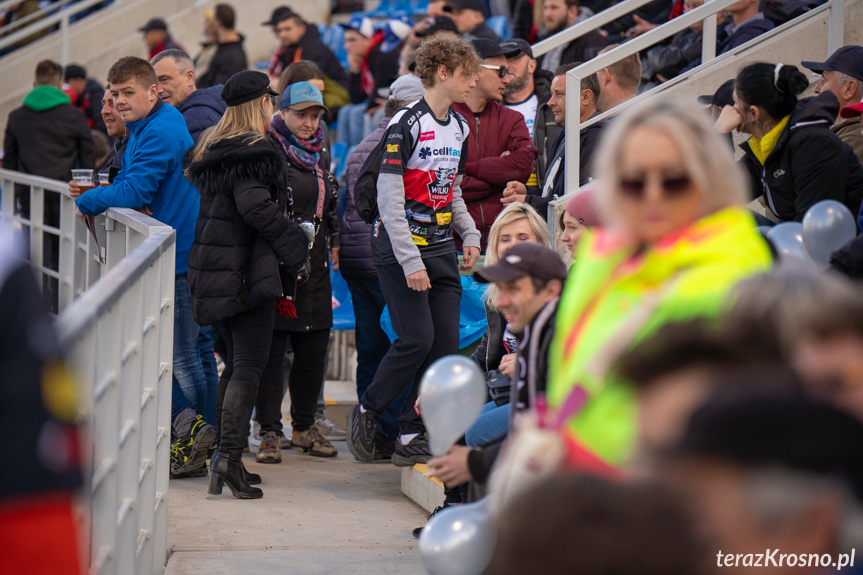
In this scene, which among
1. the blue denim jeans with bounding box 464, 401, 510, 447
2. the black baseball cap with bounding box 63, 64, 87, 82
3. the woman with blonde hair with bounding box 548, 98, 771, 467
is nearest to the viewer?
the woman with blonde hair with bounding box 548, 98, 771, 467

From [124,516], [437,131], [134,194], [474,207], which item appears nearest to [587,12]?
→ [474,207]

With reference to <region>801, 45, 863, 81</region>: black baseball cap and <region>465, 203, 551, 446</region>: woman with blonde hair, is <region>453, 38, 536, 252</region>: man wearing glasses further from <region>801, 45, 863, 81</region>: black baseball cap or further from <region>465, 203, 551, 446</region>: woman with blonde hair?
<region>801, 45, 863, 81</region>: black baseball cap

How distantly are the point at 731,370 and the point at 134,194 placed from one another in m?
4.39

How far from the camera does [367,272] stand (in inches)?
245

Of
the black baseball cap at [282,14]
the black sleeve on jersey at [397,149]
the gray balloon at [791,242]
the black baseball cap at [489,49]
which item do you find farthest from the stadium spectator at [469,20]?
the gray balloon at [791,242]

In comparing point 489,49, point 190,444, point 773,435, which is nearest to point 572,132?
point 489,49

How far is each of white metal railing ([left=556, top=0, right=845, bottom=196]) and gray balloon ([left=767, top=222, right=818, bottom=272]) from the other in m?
1.99

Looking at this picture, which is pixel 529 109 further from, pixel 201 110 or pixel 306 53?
pixel 306 53

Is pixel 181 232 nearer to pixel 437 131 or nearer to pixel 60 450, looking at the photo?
pixel 437 131

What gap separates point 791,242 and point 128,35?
13.1 metres

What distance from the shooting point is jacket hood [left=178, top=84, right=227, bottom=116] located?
20.6 ft

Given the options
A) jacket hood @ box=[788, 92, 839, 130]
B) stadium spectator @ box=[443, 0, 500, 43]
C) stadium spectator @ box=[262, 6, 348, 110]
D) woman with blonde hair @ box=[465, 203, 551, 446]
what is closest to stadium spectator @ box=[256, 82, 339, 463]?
woman with blonde hair @ box=[465, 203, 551, 446]

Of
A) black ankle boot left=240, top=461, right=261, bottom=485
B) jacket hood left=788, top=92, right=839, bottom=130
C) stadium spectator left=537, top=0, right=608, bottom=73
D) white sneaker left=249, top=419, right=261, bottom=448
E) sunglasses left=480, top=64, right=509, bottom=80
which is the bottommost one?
white sneaker left=249, top=419, right=261, bottom=448

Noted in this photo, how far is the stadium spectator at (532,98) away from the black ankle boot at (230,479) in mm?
2408
